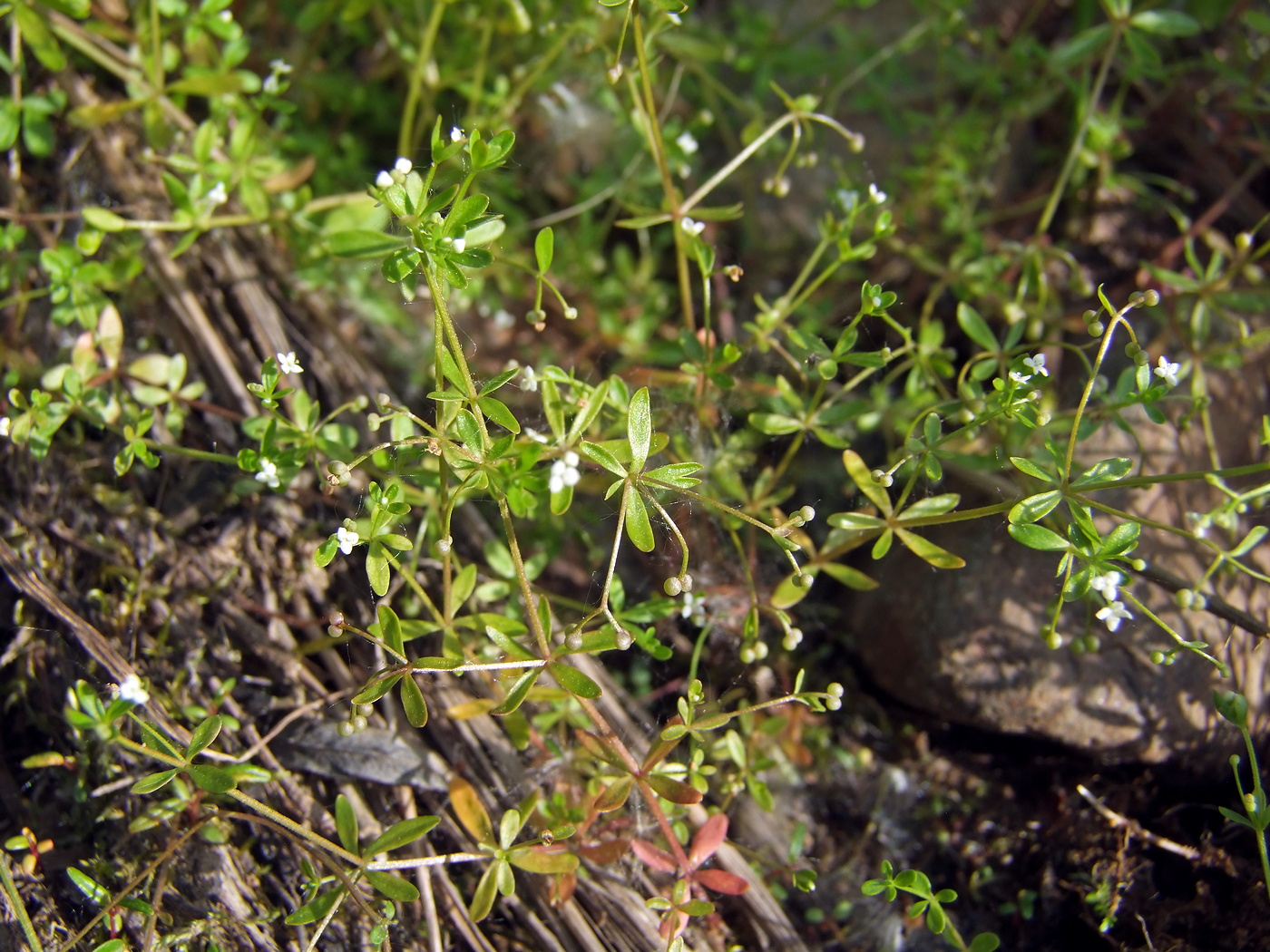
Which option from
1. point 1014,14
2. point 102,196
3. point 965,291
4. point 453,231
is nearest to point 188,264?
point 102,196

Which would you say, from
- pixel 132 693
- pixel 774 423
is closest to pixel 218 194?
pixel 132 693

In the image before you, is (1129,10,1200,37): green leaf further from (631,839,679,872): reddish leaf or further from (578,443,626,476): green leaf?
(631,839,679,872): reddish leaf

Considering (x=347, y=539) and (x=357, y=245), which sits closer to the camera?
(x=347, y=539)

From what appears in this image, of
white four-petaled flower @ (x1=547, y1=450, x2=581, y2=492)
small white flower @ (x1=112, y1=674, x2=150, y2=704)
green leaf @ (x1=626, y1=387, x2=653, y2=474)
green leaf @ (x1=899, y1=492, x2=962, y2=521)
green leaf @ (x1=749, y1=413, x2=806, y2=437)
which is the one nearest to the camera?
white four-petaled flower @ (x1=547, y1=450, x2=581, y2=492)

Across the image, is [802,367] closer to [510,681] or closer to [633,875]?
[510,681]

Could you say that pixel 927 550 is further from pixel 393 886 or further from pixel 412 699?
pixel 393 886

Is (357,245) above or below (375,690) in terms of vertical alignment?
above

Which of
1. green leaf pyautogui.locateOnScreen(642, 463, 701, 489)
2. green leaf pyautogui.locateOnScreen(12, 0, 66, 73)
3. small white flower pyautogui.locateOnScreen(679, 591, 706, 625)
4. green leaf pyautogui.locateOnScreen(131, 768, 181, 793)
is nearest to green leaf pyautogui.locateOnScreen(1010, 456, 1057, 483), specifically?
green leaf pyautogui.locateOnScreen(642, 463, 701, 489)

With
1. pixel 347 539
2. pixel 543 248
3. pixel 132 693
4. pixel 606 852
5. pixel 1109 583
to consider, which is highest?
pixel 543 248
